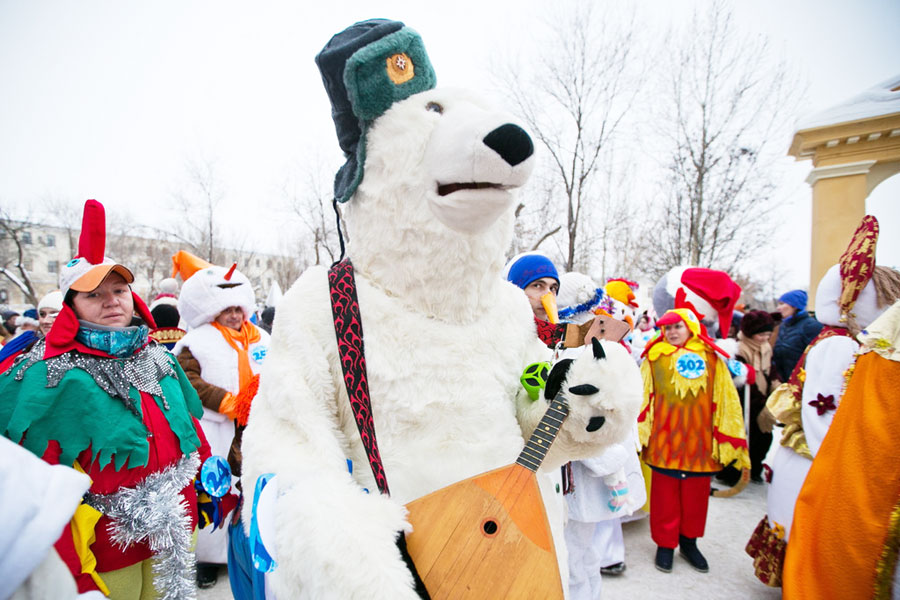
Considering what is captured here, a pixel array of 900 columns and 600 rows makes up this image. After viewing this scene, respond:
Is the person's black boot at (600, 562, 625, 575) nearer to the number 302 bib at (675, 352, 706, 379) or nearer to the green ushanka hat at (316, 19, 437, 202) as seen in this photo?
the number 302 bib at (675, 352, 706, 379)

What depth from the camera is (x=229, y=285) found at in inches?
147

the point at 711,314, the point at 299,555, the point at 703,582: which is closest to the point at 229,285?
the point at 299,555

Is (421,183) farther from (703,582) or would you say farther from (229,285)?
(703,582)

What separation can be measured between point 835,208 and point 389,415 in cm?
897

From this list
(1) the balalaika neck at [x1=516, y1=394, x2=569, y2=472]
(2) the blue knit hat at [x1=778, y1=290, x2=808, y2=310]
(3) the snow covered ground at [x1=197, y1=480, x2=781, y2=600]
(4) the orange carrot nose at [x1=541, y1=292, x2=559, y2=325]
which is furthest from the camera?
(2) the blue knit hat at [x1=778, y1=290, x2=808, y2=310]

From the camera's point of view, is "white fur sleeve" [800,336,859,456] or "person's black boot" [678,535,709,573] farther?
"person's black boot" [678,535,709,573]

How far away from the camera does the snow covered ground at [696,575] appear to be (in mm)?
3301

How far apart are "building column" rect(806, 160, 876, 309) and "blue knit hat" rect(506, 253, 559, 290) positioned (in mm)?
6990

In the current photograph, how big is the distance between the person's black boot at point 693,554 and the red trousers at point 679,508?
0.09 metres

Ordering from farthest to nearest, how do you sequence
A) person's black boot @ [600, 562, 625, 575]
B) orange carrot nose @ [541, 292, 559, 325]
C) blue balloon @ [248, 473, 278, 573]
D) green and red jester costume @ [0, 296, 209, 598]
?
person's black boot @ [600, 562, 625, 575] < orange carrot nose @ [541, 292, 559, 325] < green and red jester costume @ [0, 296, 209, 598] < blue balloon @ [248, 473, 278, 573]

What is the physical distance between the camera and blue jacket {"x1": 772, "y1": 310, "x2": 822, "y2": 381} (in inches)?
211

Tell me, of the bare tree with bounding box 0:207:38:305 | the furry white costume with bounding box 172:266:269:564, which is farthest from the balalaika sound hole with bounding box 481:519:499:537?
the bare tree with bounding box 0:207:38:305

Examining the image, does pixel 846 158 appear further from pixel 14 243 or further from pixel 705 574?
pixel 14 243

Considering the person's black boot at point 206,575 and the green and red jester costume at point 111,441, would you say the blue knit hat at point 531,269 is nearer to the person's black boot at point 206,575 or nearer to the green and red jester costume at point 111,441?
the green and red jester costume at point 111,441
